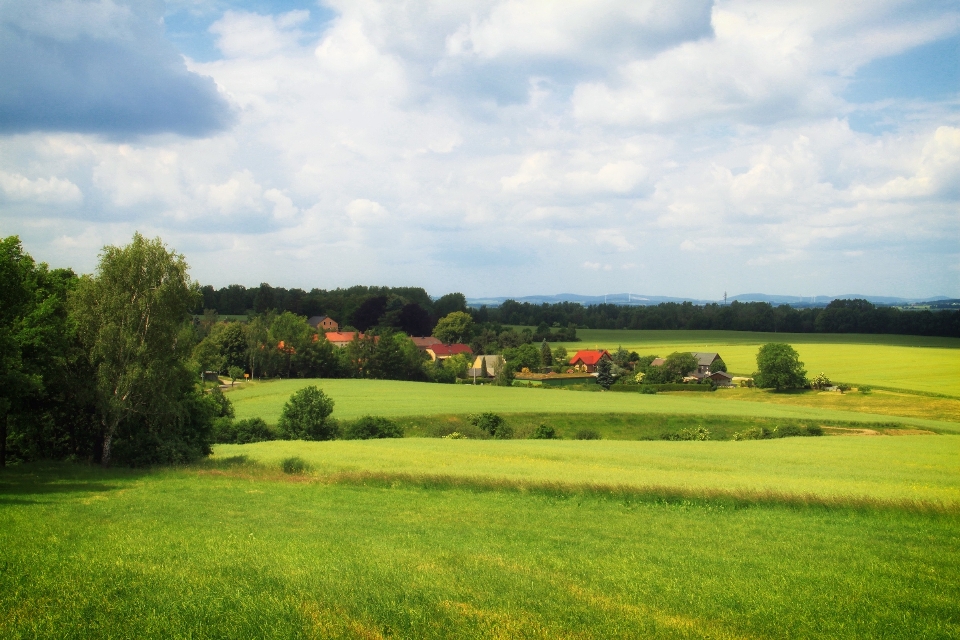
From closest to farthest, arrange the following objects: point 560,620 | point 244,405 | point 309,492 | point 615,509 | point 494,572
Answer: point 560,620 < point 494,572 < point 615,509 < point 309,492 < point 244,405

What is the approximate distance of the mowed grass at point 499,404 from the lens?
186 feet

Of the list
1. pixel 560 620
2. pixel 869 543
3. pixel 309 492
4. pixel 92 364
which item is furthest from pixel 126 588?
pixel 92 364

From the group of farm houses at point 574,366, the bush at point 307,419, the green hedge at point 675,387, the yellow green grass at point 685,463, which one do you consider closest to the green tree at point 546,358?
the group of farm houses at point 574,366

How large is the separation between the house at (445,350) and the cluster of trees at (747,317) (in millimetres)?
36694

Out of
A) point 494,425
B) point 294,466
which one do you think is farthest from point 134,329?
point 494,425

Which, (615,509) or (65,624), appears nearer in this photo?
(65,624)

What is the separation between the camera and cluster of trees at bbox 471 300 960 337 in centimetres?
10912

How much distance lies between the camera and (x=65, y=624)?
341 inches

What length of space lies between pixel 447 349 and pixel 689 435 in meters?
79.6

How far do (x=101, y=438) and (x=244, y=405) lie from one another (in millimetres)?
34418

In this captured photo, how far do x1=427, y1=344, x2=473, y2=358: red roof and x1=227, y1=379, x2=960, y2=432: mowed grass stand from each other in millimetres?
42610

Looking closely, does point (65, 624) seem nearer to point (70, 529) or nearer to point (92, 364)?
point (70, 529)

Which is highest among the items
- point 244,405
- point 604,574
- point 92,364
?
point 92,364

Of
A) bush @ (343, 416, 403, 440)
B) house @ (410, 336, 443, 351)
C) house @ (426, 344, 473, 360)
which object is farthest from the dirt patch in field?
house @ (410, 336, 443, 351)
